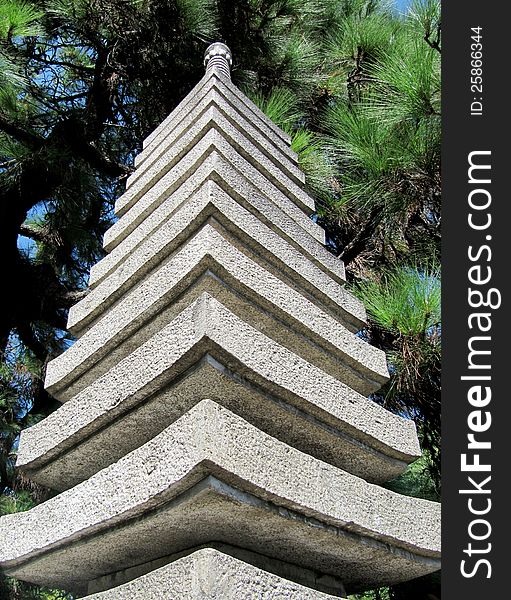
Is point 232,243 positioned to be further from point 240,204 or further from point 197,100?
point 197,100

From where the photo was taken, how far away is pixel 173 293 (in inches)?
48.6

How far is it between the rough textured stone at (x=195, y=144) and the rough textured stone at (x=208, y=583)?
3.93 ft

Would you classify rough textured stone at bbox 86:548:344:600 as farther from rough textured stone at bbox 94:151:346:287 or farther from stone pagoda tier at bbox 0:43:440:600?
rough textured stone at bbox 94:151:346:287

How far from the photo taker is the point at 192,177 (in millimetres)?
1560

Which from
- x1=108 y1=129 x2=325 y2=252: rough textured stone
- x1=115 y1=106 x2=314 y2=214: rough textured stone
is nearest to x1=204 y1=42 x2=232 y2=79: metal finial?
x1=115 y1=106 x2=314 y2=214: rough textured stone

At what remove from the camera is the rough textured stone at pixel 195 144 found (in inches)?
69.7

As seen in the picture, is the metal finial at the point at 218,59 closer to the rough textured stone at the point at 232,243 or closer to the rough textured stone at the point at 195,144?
the rough textured stone at the point at 195,144

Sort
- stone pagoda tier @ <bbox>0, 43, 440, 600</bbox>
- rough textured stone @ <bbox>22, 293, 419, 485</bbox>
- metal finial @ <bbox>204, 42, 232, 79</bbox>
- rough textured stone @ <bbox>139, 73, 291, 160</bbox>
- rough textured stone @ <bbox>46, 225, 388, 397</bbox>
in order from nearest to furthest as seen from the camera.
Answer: stone pagoda tier @ <bbox>0, 43, 440, 600</bbox>
rough textured stone @ <bbox>22, 293, 419, 485</bbox>
rough textured stone @ <bbox>46, 225, 388, 397</bbox>
rough textured stone @ <bbox>139, 73, 291, 160</bbox>
metal finial @ <bbox>204, 42, 232, 79</bbox>

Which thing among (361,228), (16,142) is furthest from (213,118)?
(16,142)

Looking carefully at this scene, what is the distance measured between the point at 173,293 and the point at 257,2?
2837 mm

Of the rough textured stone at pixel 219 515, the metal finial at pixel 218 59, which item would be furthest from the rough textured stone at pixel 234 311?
the metal finial at pixel 218 59

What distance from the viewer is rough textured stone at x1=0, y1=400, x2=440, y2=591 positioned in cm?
86

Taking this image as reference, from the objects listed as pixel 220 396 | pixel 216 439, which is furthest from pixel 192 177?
pixel 216 439

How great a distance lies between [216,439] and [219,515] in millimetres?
113
